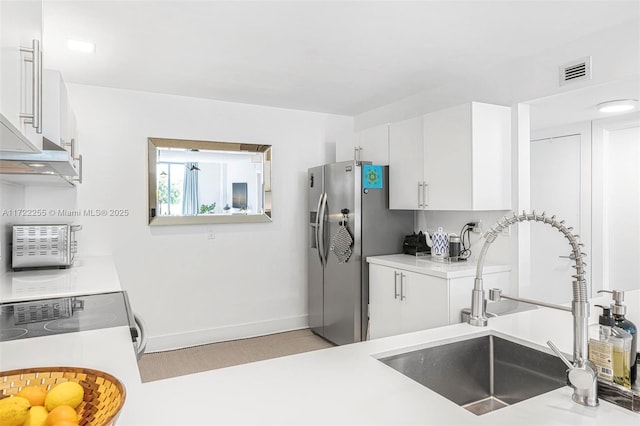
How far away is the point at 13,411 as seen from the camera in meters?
0.75

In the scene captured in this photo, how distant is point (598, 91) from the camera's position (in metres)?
2.61

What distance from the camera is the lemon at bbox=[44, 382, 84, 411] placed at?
825 millimetres

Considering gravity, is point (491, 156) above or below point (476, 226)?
above

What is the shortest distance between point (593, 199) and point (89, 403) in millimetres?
3811

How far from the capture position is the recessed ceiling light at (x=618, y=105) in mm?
2799

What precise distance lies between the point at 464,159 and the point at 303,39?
4.72 ft

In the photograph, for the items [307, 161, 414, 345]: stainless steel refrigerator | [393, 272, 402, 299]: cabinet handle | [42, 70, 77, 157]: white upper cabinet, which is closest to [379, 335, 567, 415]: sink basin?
[393, 272, 402, 299]: cabinet handle

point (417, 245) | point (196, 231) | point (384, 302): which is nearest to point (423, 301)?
point (384, 302)

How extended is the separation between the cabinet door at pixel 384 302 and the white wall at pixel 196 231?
1124 mm

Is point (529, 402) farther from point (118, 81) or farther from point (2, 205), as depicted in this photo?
point (118, 81)

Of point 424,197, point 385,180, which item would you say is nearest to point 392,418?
point 424,197

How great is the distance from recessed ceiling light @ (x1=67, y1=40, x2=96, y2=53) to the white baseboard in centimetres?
249

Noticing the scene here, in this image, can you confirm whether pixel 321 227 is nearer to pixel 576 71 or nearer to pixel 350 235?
pixel 350 235

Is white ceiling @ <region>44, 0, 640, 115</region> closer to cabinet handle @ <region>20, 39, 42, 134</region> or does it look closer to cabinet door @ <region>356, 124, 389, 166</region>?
cabinet door @ <region>356, 124, 389, 166</region>
